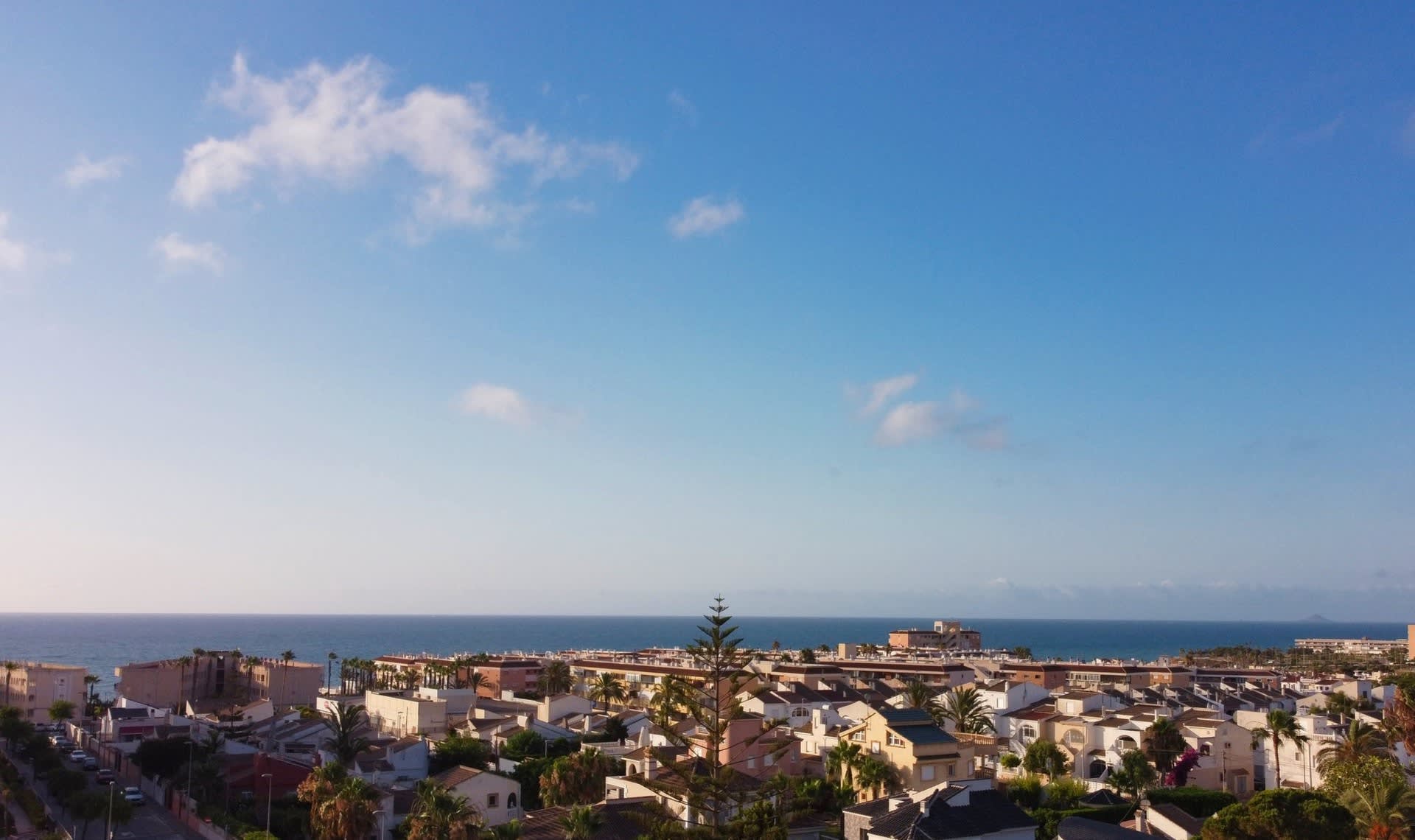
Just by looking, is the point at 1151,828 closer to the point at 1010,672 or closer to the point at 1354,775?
the point at 1354,775

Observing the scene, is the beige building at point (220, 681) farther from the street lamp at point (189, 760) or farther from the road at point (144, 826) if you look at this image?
the road at point (144, 826)

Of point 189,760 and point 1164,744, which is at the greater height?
point 1164,744

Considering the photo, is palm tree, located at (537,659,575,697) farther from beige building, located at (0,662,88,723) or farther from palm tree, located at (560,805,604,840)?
palm tree, located at (560,805,604,840)

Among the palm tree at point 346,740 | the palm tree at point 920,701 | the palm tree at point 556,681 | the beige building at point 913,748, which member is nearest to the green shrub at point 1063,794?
the beige building at point 913,748

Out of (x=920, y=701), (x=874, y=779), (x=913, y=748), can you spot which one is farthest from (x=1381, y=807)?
(x=920, y=701)

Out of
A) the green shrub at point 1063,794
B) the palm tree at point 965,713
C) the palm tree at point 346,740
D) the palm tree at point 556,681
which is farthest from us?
the palm tree at point 556,681

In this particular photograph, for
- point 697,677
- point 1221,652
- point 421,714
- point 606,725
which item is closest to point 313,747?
point 421,714

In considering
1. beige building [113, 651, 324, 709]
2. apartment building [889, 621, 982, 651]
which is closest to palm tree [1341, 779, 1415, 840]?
beige building [113, 651, 324, 709]

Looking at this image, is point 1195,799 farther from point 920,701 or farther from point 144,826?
point 144,826
